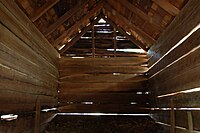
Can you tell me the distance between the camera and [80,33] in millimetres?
6586

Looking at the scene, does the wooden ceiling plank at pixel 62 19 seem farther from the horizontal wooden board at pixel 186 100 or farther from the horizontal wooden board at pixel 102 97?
the horizontal wooden board at pixel 186 100

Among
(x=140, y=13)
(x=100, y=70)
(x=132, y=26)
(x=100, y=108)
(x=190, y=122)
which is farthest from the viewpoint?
(x=100, y=70)

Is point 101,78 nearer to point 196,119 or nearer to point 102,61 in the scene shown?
point 102,61

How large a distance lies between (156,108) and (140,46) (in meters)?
1.83

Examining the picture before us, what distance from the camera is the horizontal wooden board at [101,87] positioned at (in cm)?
632

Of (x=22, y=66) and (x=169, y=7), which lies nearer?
(x=22, y=66)

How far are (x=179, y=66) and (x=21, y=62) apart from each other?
248 cm

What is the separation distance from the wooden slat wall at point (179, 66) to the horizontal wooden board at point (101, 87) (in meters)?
0.91

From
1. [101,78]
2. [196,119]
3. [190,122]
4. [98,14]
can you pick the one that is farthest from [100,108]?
[196,119]

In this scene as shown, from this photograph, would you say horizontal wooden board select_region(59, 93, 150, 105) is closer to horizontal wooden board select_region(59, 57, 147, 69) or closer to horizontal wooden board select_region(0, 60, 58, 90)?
horizontal wooden board select_region(59, 57, 147, 69)

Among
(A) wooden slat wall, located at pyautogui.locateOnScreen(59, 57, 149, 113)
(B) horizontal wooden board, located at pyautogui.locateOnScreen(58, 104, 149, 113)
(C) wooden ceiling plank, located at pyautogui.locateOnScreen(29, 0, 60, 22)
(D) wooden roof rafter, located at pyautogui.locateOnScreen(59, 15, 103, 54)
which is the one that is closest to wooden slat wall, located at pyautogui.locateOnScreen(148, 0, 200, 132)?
(B) horizontal wooden board, located at pyautogui.locateOnScreen(58, 104, 149, 113)

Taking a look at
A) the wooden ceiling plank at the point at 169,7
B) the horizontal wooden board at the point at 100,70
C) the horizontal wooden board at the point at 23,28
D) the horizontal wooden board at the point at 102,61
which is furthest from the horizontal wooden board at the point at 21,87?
the wooden ceiling plank at the point at 169,7

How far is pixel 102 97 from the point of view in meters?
6.29

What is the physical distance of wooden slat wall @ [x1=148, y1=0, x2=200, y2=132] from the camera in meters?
→ 3.10
